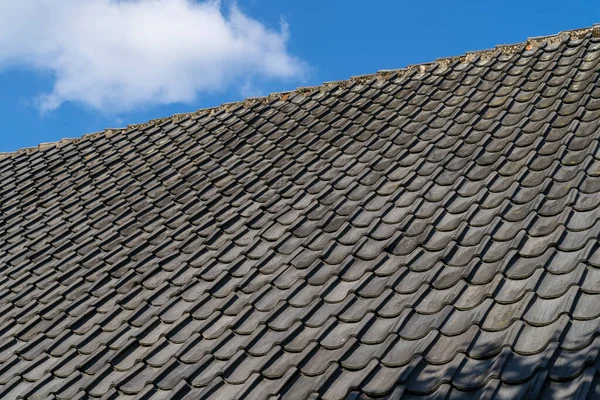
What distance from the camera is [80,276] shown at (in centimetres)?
657

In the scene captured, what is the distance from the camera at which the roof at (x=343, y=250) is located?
400cm

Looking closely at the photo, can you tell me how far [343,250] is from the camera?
5.34 m

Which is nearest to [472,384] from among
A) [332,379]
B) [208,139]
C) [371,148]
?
[332,379]

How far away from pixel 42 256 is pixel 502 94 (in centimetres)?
486

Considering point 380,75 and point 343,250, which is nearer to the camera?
point 343,250

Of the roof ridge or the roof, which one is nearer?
the roof

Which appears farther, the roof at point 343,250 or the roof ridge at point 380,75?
the roof ridge at point 380,75

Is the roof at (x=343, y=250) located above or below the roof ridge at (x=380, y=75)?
below

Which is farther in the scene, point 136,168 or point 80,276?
point 136,168

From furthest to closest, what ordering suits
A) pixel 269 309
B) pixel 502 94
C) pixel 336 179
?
1. pixel 502 94
2. pixel 336 179
3. pixel 269 309

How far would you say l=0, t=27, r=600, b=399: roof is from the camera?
3996mm

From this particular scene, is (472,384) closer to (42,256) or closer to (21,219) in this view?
(42,256)

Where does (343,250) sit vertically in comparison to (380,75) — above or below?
below

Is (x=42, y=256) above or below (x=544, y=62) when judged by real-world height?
below
